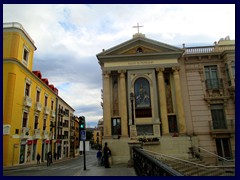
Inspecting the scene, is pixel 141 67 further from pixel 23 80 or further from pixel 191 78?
pixel 23 80

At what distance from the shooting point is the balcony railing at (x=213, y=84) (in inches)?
824

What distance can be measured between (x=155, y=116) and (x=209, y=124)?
17.3 ft

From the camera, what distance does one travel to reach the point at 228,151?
19.2m

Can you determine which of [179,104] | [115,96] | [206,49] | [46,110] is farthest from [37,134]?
[206,49]

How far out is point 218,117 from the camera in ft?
66.3

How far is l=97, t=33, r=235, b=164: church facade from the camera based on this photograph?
1922 centimetres

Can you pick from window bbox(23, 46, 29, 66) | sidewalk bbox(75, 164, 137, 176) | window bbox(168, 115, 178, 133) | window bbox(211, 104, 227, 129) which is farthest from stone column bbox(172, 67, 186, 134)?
window bbox(23, 46, 29, 66)

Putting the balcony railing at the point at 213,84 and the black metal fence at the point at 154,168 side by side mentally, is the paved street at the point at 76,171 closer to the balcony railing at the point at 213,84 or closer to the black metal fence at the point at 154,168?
the black metal fence at the point at 154,168

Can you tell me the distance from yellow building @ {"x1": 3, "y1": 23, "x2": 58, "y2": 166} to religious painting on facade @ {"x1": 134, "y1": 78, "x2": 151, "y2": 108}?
40.0 feet

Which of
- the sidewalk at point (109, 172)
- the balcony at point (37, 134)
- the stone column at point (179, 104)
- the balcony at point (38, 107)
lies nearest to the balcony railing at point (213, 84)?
the stone column at point (179, 104)

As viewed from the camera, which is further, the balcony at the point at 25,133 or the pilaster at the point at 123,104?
the balcony at the point at 25,133

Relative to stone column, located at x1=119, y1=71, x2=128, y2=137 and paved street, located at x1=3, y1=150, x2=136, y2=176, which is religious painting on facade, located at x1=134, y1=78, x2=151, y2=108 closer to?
stone column, located at x1=119, y1=71, x2=128, y2=137

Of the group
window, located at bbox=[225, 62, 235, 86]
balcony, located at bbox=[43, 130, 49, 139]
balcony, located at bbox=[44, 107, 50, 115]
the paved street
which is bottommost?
the paved street

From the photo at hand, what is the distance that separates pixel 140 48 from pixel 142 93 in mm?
5023
